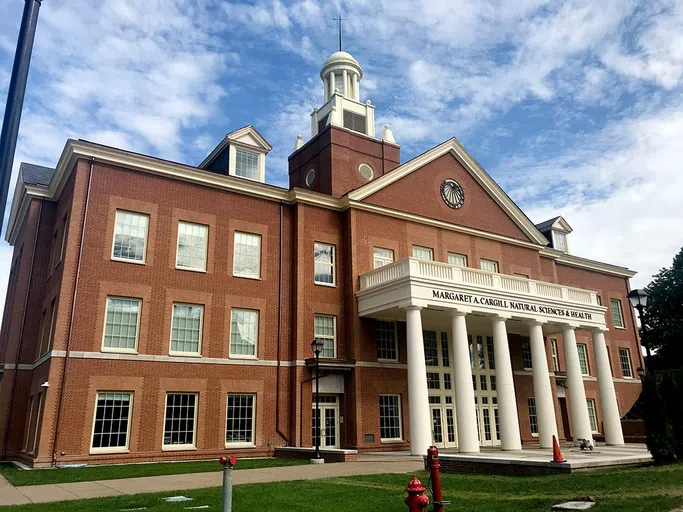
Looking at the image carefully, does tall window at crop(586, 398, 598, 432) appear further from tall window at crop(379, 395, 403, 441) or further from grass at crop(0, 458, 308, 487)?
grass at crop(0, 458, 308, 487)

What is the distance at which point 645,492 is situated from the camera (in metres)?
10.2

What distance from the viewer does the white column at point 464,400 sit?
22.7 meters

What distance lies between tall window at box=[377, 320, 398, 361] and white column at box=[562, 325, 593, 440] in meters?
8.82

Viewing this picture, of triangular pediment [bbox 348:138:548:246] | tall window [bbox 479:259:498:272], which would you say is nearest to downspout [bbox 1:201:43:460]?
triangular pediment [bbox 348:138:548:246]

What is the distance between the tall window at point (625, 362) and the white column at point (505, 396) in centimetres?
2050

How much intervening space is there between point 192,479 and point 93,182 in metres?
13.3

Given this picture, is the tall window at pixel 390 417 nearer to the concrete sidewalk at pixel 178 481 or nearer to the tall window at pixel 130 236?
the concrete sidewalk at pixel 178 481

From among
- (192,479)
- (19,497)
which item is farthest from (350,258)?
(19,497)

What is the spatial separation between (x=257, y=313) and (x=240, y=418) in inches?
183

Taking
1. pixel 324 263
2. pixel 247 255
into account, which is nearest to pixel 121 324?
pixel 247 255

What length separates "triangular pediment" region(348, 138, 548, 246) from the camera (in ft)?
99.1

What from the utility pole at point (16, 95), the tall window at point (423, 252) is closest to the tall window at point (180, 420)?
the tall window at point (423, 252)

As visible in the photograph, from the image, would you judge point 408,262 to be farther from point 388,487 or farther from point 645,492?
point 645,492

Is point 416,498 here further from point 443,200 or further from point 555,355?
point 555,355
